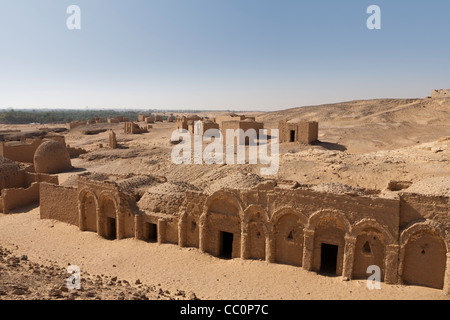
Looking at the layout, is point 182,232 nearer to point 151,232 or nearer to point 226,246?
point 151,232

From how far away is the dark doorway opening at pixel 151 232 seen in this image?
15.6m

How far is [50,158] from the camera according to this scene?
28.1 metres

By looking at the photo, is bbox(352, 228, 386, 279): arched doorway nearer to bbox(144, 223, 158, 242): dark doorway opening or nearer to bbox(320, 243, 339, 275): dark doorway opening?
bbox(320, 243, 339, 275): dark doorway opening

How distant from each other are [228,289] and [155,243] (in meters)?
5.31

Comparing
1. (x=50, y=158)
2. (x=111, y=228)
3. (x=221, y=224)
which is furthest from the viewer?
(x=50, y=158)

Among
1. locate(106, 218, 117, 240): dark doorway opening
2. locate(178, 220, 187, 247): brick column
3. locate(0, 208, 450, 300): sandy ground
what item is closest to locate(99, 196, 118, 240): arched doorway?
locate(106, 218, 117, 240): dark doorway opening

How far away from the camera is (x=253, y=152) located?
30.3m

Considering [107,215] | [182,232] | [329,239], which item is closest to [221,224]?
[182,232]

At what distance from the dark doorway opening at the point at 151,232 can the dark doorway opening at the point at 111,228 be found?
2.43 m

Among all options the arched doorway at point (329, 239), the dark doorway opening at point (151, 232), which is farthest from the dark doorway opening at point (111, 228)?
the arched doorway at point (329, 239)

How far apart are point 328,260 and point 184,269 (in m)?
6.30

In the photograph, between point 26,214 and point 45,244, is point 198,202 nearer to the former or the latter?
point 45,244

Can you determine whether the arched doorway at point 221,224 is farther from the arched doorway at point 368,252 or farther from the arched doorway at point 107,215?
the arched doorway at point 107,215

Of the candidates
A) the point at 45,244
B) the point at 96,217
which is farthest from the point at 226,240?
the point at 45,244
